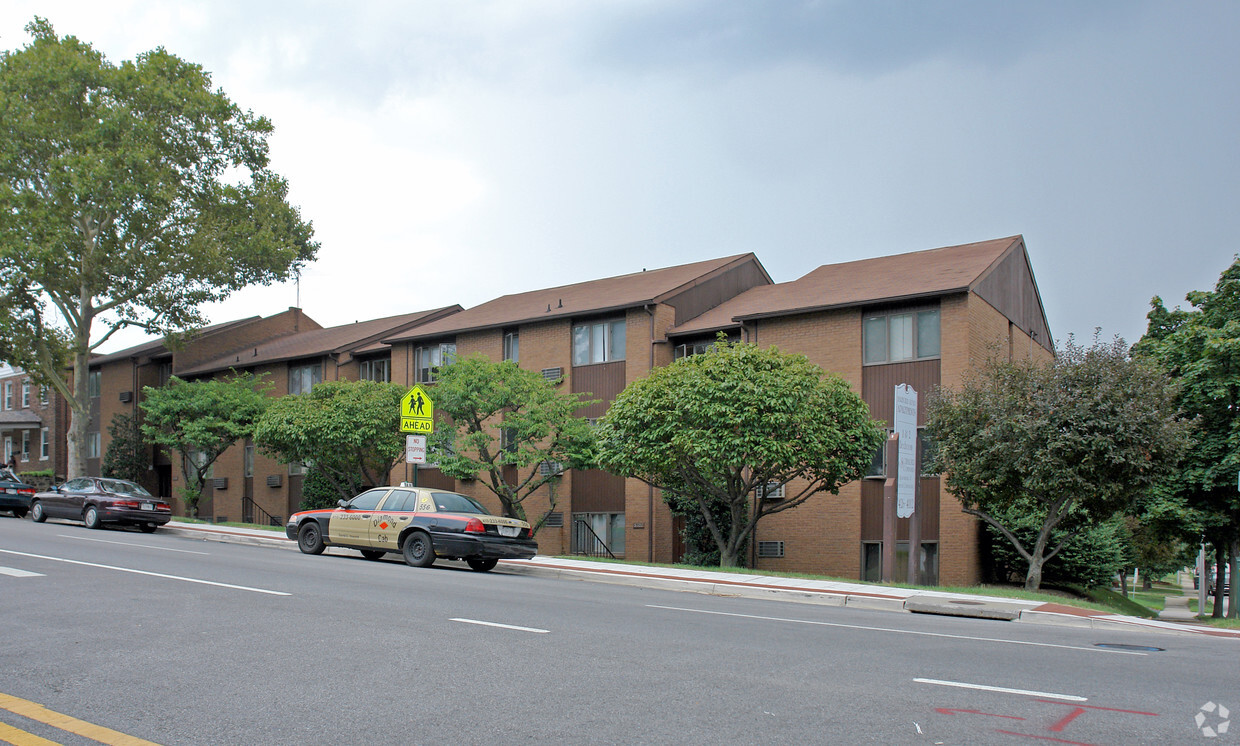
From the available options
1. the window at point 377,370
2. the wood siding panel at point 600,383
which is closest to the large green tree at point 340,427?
the window at point 377,370

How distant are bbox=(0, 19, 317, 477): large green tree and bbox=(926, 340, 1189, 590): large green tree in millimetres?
26953

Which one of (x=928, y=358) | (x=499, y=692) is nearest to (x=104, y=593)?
(x=499, y=692)

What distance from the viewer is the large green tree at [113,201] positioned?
32344 mm

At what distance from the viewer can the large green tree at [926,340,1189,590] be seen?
57.2 feet

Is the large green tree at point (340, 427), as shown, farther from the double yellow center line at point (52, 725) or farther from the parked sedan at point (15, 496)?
the double yellow center line at point (52, 725)

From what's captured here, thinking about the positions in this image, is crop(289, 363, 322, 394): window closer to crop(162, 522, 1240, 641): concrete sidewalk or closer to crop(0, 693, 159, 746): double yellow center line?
crop(162, 522, 1240, 641): concrete sidewalk

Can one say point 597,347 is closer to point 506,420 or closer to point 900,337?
point 506,420

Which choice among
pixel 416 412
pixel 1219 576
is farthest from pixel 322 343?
pixel 1219 576

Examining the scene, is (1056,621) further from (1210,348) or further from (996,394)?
(1210,348)

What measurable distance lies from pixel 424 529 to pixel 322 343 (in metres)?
24.2

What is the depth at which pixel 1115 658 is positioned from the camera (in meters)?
9.05

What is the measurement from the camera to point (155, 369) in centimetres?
4534

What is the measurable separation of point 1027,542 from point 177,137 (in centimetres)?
3146

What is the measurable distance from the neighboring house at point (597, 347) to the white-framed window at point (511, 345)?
3 centimetres
